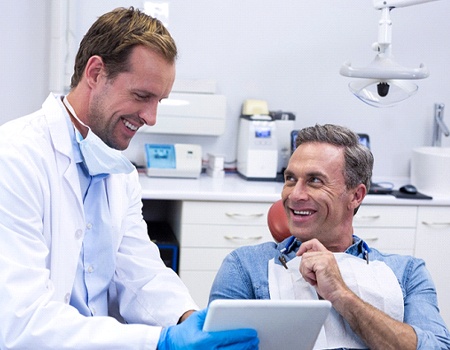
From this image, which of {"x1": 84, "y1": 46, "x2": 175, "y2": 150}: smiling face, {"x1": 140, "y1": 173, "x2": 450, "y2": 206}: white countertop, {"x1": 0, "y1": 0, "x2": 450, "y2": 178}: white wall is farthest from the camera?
{"x1": 0, "y1": 0, "x2": 450, "y2": 178}: white wall

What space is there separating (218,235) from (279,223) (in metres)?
1.18

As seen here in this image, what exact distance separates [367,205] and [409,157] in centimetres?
83

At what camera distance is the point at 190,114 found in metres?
3.72

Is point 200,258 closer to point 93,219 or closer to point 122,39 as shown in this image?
point 93,219

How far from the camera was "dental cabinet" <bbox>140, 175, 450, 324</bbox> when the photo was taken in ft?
10.9

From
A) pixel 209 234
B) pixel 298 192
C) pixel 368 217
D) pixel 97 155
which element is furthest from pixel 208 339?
pixel 368 217

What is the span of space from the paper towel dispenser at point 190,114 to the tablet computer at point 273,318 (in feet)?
7.46

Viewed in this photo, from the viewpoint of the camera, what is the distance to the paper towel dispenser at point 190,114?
12.1 ft

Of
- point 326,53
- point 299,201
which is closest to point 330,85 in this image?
point 326,53

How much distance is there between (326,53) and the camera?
13.1ft

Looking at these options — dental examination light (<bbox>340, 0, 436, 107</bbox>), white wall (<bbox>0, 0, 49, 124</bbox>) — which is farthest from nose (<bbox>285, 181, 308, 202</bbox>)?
white wall (<bbox>0, 0, 49, 124</bbox>)

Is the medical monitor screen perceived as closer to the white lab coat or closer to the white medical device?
the white medical device

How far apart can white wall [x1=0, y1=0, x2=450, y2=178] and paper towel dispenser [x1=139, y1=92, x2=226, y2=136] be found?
176 mm

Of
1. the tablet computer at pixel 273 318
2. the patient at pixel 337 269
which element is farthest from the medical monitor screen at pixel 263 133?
the tablet computer at pixel 273 318
